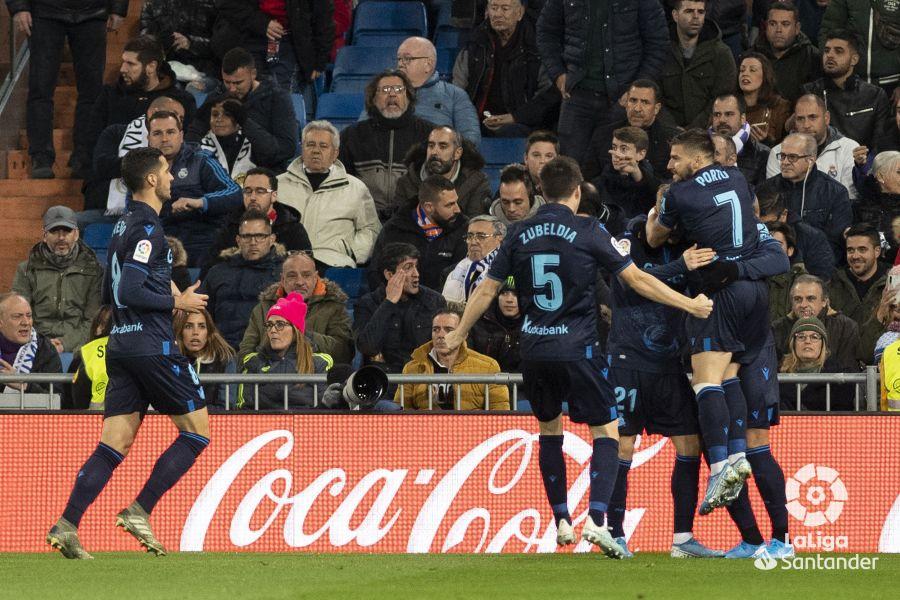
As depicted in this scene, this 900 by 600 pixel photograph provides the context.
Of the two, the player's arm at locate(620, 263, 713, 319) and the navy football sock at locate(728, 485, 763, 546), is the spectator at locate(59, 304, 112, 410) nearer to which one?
the player's arm at locate(620, 263, 713, 319)

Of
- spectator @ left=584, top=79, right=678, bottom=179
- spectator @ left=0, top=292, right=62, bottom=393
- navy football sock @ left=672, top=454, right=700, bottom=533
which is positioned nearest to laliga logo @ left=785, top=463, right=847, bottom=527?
navy football sock @ left=672, top=454, right=700, bottom=533

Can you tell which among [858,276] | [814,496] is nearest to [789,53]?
[858,276]

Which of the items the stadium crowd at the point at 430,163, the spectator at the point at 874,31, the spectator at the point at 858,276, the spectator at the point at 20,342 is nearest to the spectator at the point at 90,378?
the stadium crowd at the point at 430,163

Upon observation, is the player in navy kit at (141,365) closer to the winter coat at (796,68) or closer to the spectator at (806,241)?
the spectator at (806,241)

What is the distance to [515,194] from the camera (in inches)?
531

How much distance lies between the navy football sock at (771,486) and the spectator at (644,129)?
16.6ft

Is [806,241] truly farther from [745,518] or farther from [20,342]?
[20,342]

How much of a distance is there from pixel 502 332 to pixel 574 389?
3.44m

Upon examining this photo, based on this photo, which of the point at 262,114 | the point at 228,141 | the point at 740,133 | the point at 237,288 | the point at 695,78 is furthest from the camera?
the point at 228,141

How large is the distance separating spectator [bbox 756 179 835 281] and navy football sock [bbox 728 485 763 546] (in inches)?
160

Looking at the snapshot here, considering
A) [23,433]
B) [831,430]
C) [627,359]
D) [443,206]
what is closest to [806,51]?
[443,206]

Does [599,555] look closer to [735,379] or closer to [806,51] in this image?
[735,379]

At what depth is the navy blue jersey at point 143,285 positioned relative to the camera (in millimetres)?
9344

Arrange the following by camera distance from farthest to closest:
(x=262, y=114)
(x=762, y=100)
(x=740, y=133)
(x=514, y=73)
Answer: (x=514, y=73), (x=262, y=114), (x=762, y=100), (x=740, y=133)
